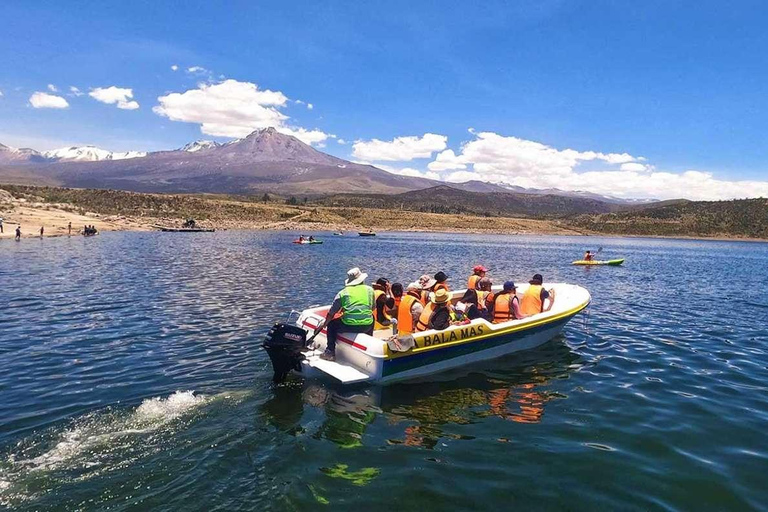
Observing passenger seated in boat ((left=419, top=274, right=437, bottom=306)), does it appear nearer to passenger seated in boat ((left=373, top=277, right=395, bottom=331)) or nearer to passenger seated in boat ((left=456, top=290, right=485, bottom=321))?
passenger seated in boat ((left=373, top=277, right=395, bottom=331))

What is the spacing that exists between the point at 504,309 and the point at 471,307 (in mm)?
1030

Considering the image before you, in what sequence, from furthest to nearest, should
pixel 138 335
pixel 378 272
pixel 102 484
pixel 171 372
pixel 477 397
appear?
1. pixel 378 272
2. pixel 138 335
3. pixel 171 372
4. pixel 477 397
5. pixel 102 484

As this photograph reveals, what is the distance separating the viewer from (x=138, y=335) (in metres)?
15.4

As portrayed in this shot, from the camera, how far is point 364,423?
9367mm

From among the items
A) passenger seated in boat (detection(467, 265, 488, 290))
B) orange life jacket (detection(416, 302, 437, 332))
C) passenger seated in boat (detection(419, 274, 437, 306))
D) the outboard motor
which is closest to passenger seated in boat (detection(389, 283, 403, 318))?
passenger seated in boat (detection(419, 274, 437, 306))

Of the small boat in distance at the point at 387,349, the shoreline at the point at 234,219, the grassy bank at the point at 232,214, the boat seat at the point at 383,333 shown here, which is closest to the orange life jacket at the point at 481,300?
the small boat in distance at the point at 387,349

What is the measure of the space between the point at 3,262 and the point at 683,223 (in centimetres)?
16190

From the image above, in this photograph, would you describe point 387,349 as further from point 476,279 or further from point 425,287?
point 476,279

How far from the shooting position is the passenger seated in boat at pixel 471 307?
14711mm

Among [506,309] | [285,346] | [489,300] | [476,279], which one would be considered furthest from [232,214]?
[285,346]

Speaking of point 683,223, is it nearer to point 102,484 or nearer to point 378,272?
point 378,272

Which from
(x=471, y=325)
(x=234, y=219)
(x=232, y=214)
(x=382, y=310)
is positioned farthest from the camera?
(x=232, y=214)

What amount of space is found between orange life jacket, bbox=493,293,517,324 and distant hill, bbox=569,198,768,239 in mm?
148018

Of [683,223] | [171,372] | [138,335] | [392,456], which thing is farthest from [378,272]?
[683,223]
